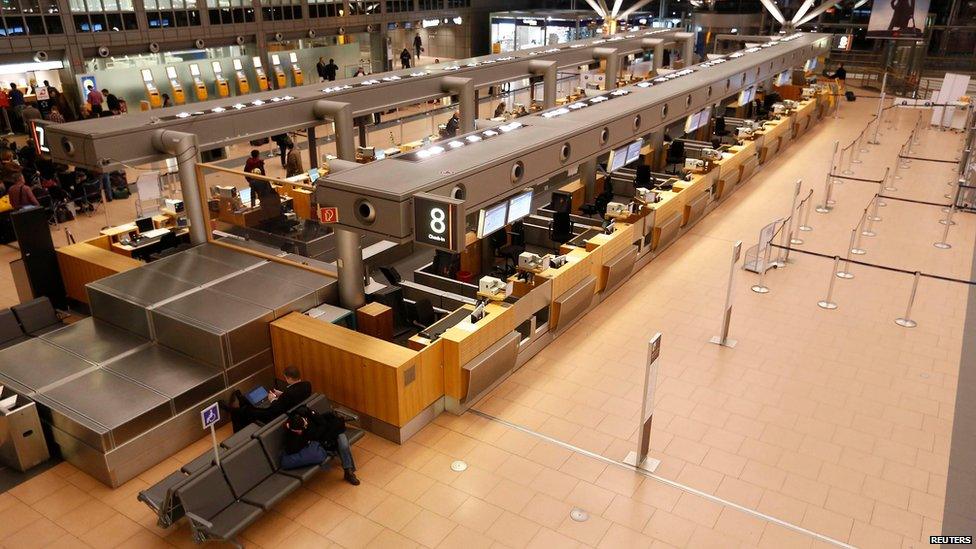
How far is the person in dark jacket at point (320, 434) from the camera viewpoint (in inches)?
275

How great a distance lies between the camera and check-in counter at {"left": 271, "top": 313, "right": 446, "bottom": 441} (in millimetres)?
7648

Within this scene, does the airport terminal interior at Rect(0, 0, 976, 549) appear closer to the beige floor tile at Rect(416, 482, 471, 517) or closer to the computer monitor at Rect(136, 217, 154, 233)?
the beige floor tile at Rect(416, 482, 471, 517)

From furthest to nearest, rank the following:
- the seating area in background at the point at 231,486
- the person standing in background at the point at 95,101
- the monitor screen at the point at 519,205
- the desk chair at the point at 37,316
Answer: the person standing in background at the point at 95,101
the desk chair at the point at 37,316
the monitor screen at the point at 519,205
the seating area in background at the point at 231,486

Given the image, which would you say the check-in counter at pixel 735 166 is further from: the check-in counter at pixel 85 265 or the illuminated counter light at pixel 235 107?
the check-in counter at pixel 85 265

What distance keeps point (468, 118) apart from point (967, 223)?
37.0ft

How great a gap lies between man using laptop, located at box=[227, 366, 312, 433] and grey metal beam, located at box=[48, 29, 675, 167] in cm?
456

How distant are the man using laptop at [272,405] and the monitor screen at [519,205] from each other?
3477 mm

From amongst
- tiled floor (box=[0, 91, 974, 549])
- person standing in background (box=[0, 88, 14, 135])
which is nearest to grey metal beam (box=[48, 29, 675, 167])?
tiled floor (box=[0, 91, 974, 549])

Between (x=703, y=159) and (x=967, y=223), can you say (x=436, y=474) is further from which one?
(x=967, y=223)

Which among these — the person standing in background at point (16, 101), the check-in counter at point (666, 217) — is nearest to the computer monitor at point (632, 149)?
the check-in counter at point (666, 217)

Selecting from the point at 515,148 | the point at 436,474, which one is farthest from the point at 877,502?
the point at 515,148

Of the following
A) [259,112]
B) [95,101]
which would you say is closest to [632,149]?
[259,112]

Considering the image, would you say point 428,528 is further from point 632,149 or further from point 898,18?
point 898,18

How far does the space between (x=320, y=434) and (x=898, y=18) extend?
33109 mm
